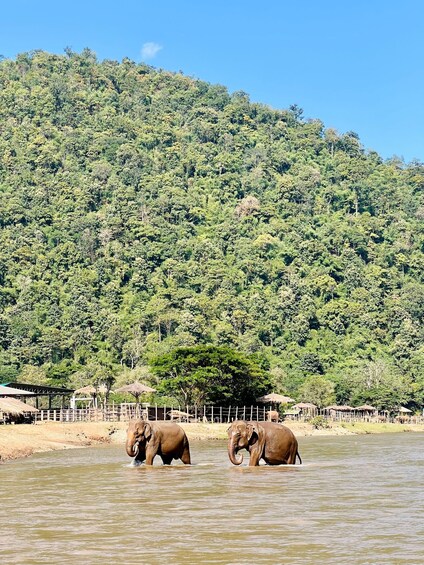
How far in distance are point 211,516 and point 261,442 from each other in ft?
30.7

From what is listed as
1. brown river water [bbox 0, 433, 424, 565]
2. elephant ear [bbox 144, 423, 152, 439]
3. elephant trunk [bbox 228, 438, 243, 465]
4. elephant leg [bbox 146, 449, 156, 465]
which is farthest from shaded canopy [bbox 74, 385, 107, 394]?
elephant trunk [bbox 228, 438, 243, 465]

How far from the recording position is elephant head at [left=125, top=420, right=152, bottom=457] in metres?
24.4

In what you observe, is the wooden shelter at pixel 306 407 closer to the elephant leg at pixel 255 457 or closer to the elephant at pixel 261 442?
the elephant at pixel 261 442

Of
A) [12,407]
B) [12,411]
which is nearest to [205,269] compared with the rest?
[12,407]

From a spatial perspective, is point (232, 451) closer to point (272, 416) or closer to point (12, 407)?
point (12, 407)

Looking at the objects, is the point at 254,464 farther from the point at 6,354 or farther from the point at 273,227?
the point at 273,227

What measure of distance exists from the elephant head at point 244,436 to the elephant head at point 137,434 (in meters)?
2.31

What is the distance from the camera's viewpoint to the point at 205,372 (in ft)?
215

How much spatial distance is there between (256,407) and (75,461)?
4144 cm

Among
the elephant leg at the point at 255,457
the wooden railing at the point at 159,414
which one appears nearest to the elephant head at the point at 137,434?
the elephant leg at the point at 255,457

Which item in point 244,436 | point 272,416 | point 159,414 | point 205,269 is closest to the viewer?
point 244,436

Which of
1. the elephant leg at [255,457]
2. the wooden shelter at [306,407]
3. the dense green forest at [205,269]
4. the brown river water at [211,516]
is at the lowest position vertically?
the brown river water at [211,516]

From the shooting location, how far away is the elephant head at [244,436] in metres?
23.7

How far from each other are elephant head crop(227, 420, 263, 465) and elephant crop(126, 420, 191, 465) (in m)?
2.15
